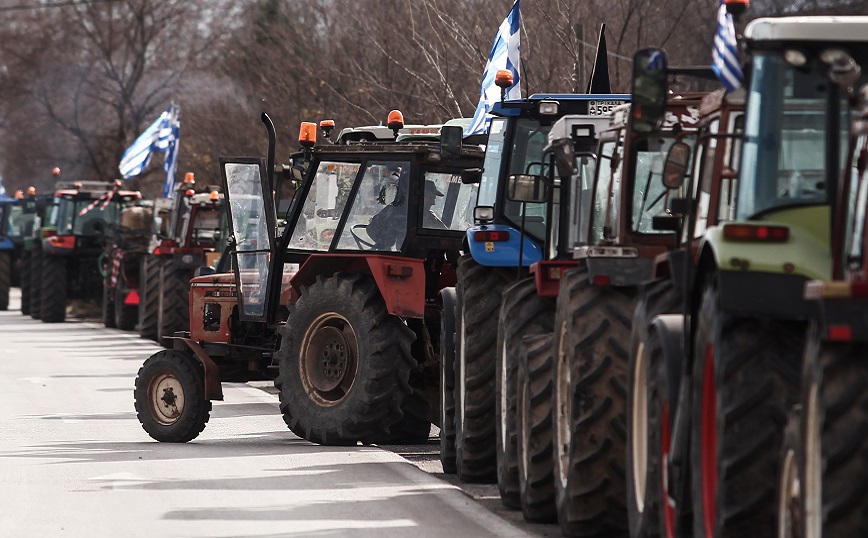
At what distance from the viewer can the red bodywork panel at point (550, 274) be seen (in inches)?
450

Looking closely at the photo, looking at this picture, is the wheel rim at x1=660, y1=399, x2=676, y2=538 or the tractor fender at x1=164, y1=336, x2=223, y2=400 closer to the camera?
the wheel rim at x1=660, y1=399, x2=676, y2=538

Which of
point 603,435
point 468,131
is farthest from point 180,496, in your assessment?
point 468,131

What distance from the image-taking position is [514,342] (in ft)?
38.5

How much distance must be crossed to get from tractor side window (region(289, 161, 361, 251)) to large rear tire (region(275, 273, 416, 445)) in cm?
62

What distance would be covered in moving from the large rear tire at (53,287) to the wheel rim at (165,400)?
23.0 m

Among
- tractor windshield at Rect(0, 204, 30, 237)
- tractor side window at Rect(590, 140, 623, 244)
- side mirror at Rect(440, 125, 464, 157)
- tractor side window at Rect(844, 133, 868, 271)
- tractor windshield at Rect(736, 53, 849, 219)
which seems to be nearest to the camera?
tractor side window at Rect(844, 133, 868, 271)

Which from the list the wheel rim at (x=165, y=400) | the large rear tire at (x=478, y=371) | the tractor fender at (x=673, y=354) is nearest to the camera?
the tractor fender at (x=673, y=354)

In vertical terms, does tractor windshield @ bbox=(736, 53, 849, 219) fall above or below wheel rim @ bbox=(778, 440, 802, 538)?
above

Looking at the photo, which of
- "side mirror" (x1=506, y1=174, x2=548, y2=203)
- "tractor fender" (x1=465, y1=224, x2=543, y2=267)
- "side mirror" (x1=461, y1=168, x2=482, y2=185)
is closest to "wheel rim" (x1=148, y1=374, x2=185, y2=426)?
"side mirror" (x1=461, y1=168, x2=482, y2=185)

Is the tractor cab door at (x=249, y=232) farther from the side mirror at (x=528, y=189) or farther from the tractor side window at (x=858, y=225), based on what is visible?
the tractor side window at (x=858, y=225)

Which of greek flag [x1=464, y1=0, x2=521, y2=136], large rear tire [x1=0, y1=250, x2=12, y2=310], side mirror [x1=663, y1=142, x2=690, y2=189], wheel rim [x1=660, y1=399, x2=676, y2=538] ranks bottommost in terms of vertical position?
large rear tire [x1=0, y1=250, x2=12, y2=310]

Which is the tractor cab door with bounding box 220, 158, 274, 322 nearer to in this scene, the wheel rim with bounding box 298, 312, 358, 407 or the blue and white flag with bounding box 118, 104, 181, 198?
the wheel rim with bounding box 298, 312, 358, 407

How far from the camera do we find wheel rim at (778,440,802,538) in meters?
6.84

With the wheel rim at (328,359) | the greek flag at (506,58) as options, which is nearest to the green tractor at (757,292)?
the wheel rim at (328,359)
